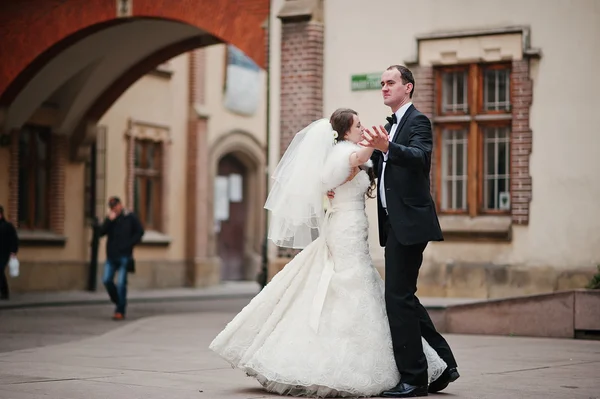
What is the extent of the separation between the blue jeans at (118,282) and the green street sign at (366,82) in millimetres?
4277

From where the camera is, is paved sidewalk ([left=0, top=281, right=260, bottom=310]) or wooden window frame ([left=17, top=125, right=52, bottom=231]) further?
wooden window frame ([left=17, top=125, right=52, bottom=231])

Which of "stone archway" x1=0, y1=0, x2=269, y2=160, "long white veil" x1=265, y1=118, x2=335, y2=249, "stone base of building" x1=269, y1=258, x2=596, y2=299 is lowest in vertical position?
"stone base of building" x1=269, y1=258, x2=596, y2=299

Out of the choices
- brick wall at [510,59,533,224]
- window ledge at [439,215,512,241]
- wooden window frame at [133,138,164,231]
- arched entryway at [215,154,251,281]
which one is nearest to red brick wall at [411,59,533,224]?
brick wall at [510,59,533,224]

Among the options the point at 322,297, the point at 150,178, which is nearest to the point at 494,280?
the point at 322,297

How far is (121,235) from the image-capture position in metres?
17.9

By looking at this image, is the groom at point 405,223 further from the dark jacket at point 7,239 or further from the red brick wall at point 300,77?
the dark jacket at point 7,239

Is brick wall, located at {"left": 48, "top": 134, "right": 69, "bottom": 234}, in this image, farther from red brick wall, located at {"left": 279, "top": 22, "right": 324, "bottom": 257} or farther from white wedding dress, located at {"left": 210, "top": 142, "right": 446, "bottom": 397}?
white wedding dress, located at {"left": 210, "top": 142, "right": 446, "bottom": 397}

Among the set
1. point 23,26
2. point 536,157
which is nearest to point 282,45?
point 536,157

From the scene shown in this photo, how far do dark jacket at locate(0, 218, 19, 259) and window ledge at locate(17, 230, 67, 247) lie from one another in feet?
7.35

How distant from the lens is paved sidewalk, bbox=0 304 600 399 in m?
8.10

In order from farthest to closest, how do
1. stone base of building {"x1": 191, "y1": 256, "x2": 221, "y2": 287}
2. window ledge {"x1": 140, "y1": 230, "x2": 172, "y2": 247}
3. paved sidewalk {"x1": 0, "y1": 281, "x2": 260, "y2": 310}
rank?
1. stone base of building {"x1": 191, "y1": 256, "x2": 221, "y2": 287}
2. window ledge {"x1": 140, "y1": 230, "x2": 172, "y2": 247}
3. paved sidewalk {"x1": 0, "y1": 281, "x2": 260, "y2": 310}

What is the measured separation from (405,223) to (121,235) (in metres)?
10.7

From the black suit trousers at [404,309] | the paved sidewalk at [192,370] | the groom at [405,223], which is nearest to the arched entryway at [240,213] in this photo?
the paved sidewalk at [192,370]

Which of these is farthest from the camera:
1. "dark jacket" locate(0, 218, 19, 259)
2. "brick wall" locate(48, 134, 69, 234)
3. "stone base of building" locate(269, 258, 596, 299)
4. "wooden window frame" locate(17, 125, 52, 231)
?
"brick wall" locate(48, 134, 69, 234)
